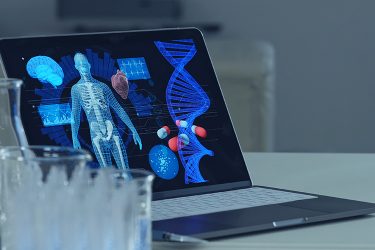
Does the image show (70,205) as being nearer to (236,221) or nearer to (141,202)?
(141,202)

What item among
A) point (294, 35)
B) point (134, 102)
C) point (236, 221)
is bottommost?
point (236, 221)

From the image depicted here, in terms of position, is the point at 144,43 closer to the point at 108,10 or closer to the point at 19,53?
the point at 19,53

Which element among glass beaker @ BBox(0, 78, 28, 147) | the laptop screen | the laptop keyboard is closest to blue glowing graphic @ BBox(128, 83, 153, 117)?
the laptop screen

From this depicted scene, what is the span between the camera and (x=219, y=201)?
1.08 m

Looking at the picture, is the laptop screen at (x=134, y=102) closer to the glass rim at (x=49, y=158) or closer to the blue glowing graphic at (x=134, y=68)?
the blue glowing graphic at (x=134, y=68)

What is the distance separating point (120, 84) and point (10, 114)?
1.11 feet

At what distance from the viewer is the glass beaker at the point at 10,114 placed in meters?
0.81

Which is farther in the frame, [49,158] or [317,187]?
[317,187]

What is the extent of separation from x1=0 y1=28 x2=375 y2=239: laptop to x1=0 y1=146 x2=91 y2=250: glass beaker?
0.29 metres

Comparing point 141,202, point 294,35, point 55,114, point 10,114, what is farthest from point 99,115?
point 294,35

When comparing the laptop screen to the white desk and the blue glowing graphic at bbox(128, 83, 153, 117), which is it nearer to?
the blue glowing graphic at bbox(128, 83, 153, 117)

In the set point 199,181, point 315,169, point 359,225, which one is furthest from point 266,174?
point 359,225

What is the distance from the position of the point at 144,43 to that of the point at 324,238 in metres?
0.40

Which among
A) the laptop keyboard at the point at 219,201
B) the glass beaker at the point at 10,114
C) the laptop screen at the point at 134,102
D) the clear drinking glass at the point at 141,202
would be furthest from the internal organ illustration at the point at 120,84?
the clear drinking glass at the point at 141,202
